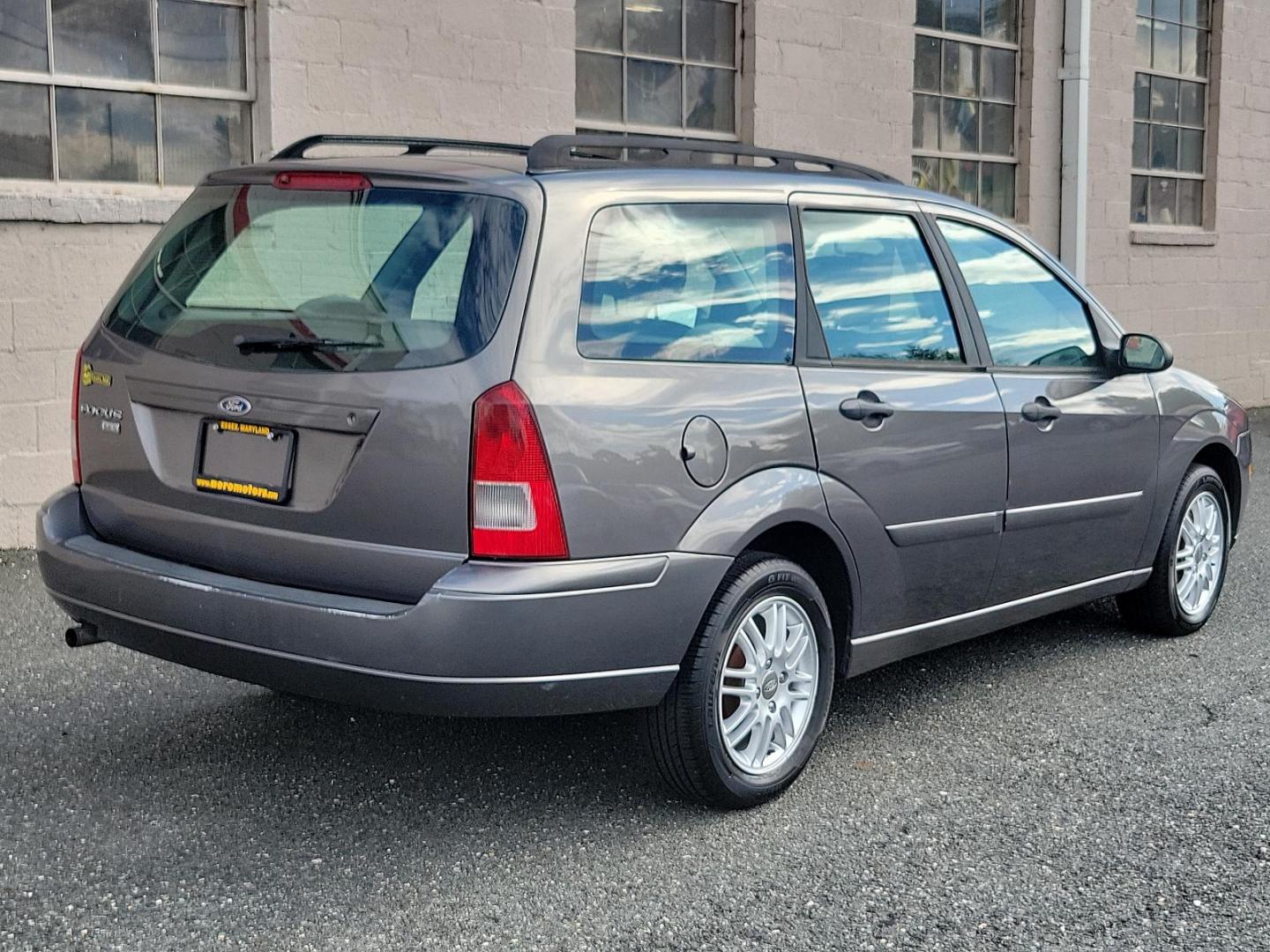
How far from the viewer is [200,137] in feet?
26.9

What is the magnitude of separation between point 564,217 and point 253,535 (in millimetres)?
1067

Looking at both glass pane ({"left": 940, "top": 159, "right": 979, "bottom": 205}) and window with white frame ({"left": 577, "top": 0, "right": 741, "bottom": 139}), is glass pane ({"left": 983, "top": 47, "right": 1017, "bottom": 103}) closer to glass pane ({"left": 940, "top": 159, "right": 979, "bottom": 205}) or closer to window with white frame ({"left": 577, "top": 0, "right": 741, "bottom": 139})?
glass pane ({"left": 940, "top": 159, "right": 979, "bottom": 205})

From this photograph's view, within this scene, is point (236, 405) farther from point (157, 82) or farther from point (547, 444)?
point (157, 82)

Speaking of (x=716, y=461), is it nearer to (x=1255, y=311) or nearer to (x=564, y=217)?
(x=564, y=217)

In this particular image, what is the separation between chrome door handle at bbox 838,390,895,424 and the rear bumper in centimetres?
67

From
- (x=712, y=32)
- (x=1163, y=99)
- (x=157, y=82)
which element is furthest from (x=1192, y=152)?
(x=157, y=82)

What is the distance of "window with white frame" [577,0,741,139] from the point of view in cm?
984

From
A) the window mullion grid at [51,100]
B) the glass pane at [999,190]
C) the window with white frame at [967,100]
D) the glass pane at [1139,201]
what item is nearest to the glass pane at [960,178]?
the window with white frame at [967,100]

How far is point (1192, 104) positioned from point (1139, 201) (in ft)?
4.29

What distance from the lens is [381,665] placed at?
143 inches

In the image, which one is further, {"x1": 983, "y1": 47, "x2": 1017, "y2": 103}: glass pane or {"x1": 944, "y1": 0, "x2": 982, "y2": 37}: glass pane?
{"x1": 983, "y1": 47, "x2": 1017, "y2": 103}: glass pane

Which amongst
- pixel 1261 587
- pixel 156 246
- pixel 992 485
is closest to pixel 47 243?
pixel 156 246

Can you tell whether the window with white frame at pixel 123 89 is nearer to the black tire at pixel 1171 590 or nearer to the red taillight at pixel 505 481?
the red taillight at pixel 505 481

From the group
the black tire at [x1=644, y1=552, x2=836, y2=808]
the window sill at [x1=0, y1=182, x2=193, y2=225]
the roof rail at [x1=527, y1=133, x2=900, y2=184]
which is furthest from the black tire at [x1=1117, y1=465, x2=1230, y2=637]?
the window sill at [x1=0, y1=182, x2=193, y2=225]
